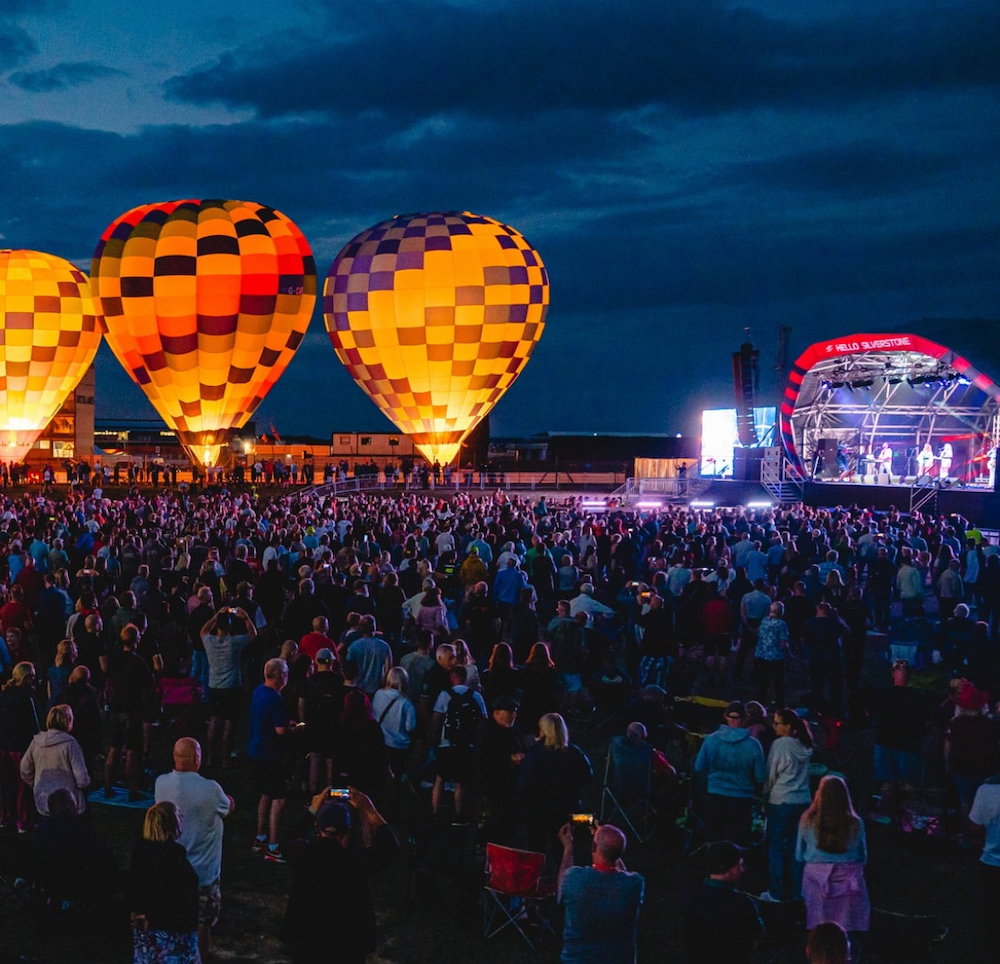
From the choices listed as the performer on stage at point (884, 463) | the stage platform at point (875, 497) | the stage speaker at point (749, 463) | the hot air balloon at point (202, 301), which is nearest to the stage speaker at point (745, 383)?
the stage speaker at point (749, 463)

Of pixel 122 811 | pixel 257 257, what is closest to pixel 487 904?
pixel 122 811

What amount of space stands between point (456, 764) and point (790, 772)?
7.02ft

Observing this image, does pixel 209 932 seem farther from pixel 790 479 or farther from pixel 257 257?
pixel 790 479

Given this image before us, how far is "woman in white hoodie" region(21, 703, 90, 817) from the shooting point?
6.38m

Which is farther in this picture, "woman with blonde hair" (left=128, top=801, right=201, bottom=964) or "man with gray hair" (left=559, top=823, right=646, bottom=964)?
"woman with blonde hair" (left=128, top=801, right=201, bottom=964)

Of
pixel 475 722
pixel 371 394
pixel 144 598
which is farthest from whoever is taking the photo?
pixel 371 394

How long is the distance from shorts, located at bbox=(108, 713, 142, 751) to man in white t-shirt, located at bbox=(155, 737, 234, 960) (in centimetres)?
271

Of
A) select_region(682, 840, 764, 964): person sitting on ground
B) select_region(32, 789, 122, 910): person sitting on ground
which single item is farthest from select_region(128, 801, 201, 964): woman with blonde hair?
select_region(682, 840, 764, 964): person sitting on ground

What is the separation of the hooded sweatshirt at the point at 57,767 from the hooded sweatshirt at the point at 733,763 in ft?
12.0

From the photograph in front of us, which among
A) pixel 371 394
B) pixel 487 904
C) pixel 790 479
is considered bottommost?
pixel 487 904

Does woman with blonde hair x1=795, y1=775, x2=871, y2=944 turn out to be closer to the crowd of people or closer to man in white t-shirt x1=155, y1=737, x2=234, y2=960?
the crowd of people

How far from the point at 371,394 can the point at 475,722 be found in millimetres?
28421

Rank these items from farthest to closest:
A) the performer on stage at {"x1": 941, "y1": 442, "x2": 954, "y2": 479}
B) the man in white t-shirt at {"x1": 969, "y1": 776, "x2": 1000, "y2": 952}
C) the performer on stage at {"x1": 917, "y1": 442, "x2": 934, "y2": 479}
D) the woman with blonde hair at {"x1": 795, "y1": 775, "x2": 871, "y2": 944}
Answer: the performer on stage at {"x1": 917, "y1": 442, "x2": 934, "y2": 479} < the performer on stage at {"x1": 941, "y1": 442, "x2": 954, "y2": 479} < the man in white t-shirt at {"x1": 969, "y1": 776, "x2": 1000, "y2": 952} < the woman with blonde hair at {"x1": 795, "y1": 775, "x2": 871, "y2": 944}

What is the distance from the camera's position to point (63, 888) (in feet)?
19.0
